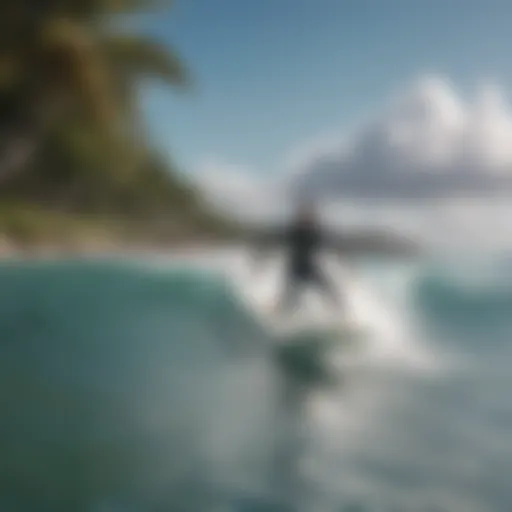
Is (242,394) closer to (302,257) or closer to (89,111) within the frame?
(302,257)

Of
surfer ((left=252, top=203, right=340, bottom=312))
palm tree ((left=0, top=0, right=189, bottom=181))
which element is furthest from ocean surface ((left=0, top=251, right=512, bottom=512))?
palm tree ((left=0, top=0, right=189, bottom=181))

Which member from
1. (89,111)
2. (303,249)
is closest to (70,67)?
(89,111)

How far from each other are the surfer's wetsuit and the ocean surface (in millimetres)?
30

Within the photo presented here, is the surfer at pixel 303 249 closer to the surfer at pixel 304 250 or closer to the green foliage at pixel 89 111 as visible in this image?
the surfer at pixel 304 250

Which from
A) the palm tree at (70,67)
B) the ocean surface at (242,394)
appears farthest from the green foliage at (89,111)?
the ocean surface at (242,394)

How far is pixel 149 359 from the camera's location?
110cm

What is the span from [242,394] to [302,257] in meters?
0.26

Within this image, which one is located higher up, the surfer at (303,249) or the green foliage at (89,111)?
the green foliage at (89,111)

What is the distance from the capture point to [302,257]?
3.55ft

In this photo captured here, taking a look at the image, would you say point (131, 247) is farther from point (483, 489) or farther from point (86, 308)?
point (483, 489)

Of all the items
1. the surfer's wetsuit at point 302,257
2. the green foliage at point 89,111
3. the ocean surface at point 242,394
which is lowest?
the ocean surface at point 242,394

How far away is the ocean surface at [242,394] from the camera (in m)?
1.01

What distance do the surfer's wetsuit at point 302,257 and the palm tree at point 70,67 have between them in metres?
0.32

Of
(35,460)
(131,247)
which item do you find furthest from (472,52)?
(35,460)
